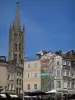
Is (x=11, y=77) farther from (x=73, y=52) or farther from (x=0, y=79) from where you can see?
(x=73, y=52)

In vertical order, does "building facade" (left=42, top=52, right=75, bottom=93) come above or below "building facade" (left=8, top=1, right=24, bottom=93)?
below

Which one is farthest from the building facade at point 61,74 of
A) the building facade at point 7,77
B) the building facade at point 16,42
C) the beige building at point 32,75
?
the building facade at point 16,42

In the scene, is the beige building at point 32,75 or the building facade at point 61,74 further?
the beige building at point 32,75

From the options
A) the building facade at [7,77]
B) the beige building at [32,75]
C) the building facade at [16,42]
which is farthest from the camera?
the building facade at [16,42]

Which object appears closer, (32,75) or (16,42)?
(32,75)

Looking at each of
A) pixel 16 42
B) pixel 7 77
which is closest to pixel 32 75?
pixel 7 77

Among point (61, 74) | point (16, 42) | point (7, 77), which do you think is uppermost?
point (16, 42)

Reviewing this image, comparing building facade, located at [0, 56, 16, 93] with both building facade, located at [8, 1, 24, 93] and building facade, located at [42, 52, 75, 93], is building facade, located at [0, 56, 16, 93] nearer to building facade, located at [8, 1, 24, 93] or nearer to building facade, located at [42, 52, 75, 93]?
building facade, located at [42, 52, 75, 93]

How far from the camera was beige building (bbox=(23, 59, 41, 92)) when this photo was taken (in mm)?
72688

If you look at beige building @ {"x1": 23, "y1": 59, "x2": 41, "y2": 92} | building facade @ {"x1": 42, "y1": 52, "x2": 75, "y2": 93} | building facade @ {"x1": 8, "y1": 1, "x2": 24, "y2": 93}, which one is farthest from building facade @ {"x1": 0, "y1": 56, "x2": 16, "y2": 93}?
building facade @ {"x1": 8, "y1": 1, "x2": 24, "y2": 93}

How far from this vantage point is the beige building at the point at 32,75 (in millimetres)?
72688

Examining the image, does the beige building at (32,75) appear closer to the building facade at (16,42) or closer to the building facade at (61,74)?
the building facade at (61,74)

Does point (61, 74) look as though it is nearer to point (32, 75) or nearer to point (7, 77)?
point (32, 75)

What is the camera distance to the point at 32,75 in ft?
239
